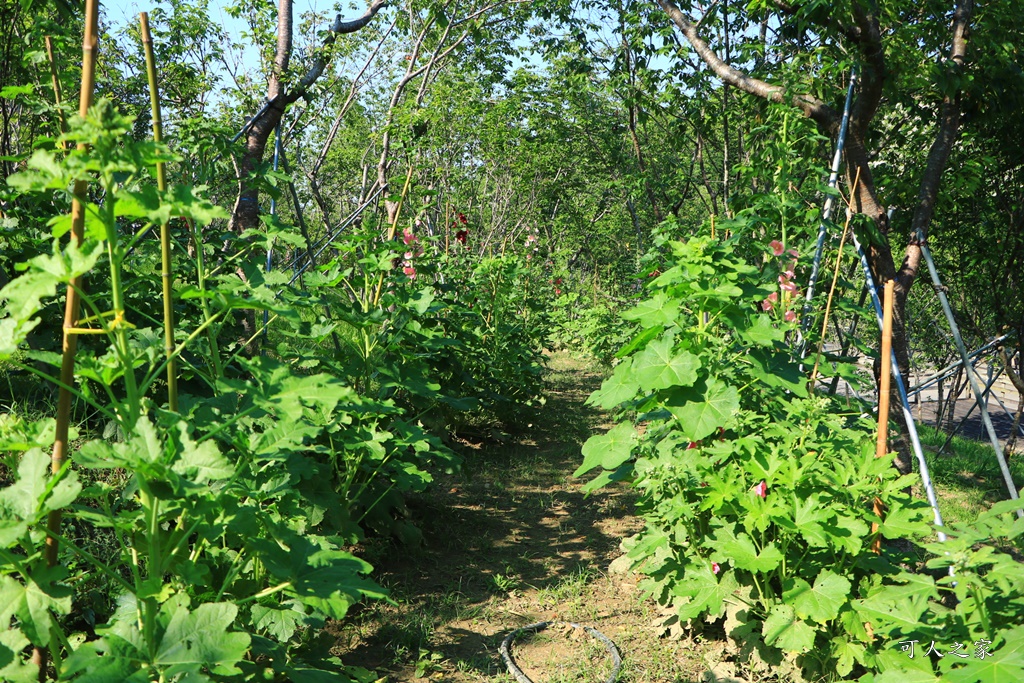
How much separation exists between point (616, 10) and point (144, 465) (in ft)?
25.5

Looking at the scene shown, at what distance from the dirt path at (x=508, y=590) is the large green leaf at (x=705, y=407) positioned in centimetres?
87

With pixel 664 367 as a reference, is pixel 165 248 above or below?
above

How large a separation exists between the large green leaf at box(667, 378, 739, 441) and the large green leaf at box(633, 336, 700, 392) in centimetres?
7

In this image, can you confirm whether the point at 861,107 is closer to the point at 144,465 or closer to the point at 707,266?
the point at 707,266

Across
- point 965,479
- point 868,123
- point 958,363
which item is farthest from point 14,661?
point 965,479

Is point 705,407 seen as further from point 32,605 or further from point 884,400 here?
point 32,605

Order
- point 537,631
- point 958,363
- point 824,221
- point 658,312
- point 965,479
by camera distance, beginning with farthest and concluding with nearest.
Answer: point 965,479
point 958,363
point 824,221
point 537,631
point 658,312

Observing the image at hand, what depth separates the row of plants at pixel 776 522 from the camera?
183 centimetres

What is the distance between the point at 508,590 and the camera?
10.2 ft

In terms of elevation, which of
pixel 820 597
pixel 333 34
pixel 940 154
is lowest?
pixel 820 597

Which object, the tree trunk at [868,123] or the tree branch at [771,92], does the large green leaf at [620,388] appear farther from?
the tree branch at [771,92]

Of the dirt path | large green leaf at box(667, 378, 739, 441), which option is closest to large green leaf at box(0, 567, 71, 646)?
the dirt path

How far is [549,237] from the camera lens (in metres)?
14.1

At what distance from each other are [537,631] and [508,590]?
357mm
